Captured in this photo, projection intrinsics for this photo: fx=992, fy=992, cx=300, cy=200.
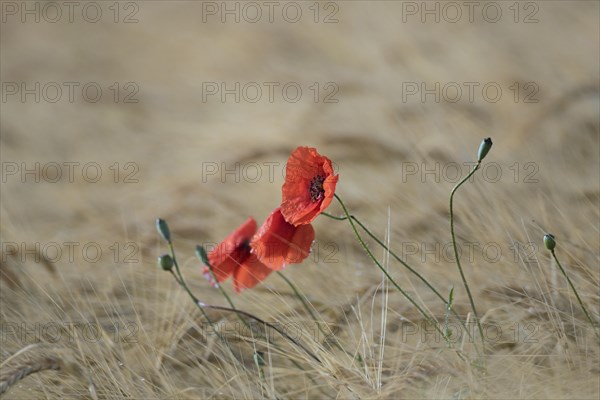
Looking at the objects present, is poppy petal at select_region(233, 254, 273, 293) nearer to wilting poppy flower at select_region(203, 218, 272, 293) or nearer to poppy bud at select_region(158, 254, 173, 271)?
wilting poppy flower at select_region(203, 218, 272, 293)

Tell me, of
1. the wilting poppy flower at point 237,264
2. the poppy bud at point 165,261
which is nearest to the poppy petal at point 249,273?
the wilting poppy flower at point 237,264

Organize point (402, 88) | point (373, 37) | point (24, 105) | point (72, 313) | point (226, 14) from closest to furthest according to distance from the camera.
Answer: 1. point (72, 313)
2. point (402, 88)
3. point (373, 37)
4. point (24, 105)
5. point (226, 14)

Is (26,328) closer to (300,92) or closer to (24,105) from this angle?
(300,92)

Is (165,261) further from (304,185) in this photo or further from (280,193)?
(280,193)

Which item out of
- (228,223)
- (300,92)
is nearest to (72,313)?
(228,223)

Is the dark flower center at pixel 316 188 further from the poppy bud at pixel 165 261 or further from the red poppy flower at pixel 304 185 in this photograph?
the poppy bud at pixel 165 261

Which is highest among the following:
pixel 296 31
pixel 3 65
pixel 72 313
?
pixel 296 31

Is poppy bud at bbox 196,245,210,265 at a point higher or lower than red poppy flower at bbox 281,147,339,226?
lower

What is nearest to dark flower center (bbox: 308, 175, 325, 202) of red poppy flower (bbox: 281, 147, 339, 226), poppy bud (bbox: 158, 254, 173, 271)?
red poppy flower (bbox: 281, 147, 339, 226)

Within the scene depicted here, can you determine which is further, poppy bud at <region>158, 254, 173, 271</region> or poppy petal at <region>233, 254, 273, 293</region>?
poppy petal at <region>233, 254, 273, 293</region>
